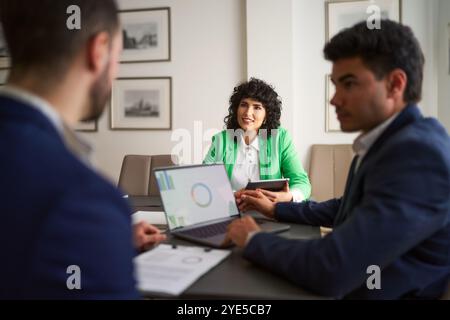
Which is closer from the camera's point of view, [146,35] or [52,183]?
[52,183]

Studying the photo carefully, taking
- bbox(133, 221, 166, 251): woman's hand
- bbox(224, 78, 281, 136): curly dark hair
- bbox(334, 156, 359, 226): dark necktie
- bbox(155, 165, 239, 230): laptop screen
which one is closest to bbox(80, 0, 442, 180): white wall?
bbox(224, 78, 281, 136): curly dark hair

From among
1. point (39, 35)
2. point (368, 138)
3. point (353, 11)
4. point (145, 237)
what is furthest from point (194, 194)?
point (353, 11)

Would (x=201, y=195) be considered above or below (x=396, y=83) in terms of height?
below

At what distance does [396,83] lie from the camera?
42.3 inches

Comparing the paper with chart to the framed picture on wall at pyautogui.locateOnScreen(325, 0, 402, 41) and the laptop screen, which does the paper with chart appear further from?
the framed picture on wall at pyautogui.locateOnScreen(325, 0, 402, 41)

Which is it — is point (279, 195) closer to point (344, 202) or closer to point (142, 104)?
point (344, 202)

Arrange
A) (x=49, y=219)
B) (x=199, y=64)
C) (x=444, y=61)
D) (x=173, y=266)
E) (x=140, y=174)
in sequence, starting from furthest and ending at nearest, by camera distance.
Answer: (x=199, y=64)
(x=444, y=61)
(x=140, y=174)
(x=173, y=266)
(x=49, y=219)

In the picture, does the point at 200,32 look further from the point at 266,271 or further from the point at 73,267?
the point at 73,267

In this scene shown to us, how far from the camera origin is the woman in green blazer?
98.5 inches

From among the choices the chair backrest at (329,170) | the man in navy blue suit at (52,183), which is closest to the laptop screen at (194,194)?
the man in navy blue suit at (52,183)

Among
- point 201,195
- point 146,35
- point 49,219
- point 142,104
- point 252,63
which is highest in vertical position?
point 146,35

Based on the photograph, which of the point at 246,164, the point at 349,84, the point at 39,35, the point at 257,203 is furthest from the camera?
the point at 246,164

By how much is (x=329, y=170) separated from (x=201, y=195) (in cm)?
227

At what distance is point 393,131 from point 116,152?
11.5ft
